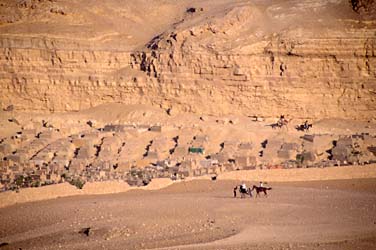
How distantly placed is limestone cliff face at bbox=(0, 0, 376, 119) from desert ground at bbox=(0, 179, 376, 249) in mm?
7057

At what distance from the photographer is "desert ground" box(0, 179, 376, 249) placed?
64.5 feet

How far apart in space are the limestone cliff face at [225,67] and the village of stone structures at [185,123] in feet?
0.21

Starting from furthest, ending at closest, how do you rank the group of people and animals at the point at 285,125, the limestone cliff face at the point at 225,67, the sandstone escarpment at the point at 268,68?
the limestone cliff face at the point at 225,67
the sandstone escarpment at the point at 268,68
the group of people and animals at the point at 285,125

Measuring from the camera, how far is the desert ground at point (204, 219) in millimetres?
19672

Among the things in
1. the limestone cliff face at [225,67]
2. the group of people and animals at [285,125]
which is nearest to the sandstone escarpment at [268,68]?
the limestone cliff face at [225,67]

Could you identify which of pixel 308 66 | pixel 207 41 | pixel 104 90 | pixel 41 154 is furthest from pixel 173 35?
pixel 41 154

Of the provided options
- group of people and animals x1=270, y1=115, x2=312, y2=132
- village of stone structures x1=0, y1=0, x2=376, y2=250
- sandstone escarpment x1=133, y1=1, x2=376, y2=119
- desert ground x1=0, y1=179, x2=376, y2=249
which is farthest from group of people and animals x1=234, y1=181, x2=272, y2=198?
sandstone escarpment x1=133, y1=1, x2=376, y2=119

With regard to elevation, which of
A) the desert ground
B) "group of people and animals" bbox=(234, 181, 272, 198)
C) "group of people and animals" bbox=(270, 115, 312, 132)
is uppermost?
"group of people and animals" bbox=(270, 115, 312, 132)

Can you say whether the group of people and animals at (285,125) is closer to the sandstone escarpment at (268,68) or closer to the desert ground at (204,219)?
the sandstone escarpment at (268,68)

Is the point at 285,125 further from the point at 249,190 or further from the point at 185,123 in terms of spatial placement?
the point at 249,190

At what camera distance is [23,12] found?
39.2 meters

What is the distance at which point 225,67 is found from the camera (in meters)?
33.7

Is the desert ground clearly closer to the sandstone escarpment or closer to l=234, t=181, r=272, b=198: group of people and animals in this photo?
l=234, t=181, r=272, b=198: group of people and animals

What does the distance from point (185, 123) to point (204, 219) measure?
1178 cm
